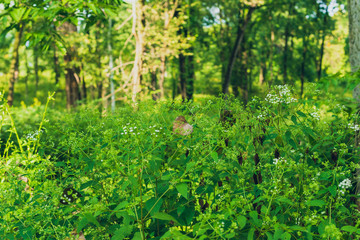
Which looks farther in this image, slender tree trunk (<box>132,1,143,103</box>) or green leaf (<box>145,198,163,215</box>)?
slender tree trunk (<box>132,1,143,103</box>)

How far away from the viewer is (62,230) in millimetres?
1947

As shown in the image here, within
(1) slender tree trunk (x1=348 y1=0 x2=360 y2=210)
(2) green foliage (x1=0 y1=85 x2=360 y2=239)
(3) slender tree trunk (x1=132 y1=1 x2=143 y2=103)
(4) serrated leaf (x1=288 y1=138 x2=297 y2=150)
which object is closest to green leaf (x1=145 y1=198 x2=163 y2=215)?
(2) green foliage (x1=0 y1=85 x2=360 y2=239)

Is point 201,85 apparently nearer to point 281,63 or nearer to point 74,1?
point 281,63

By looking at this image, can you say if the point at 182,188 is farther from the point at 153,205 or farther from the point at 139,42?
the point at 139,42

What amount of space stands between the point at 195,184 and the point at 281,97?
36.6 inches

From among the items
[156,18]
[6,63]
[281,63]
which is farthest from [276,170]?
[6,63]

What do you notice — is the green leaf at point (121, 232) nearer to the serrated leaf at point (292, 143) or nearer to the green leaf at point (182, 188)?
the green leaf at point (182, 188)

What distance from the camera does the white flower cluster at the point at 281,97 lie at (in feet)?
7.84

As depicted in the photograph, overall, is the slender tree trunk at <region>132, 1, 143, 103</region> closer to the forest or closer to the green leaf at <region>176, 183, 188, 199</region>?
the forest

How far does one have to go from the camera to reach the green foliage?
187cm

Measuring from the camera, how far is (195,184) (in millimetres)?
2088

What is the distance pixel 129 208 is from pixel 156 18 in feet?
29.9

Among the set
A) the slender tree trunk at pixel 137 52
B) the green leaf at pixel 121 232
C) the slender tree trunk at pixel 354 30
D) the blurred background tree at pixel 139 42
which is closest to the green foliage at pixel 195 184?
the green leaf at pixel 121 232

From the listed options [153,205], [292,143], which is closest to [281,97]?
[292,143]
